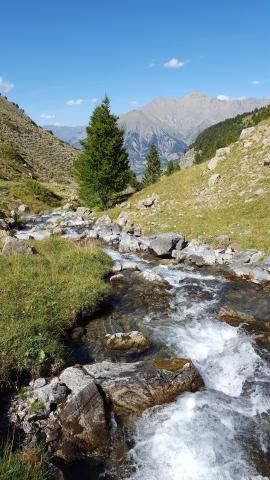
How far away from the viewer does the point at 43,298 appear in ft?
57.5

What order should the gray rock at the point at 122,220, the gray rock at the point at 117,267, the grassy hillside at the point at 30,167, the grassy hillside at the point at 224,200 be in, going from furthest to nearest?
1. the grassy hillside at the point at 30,167
2. the gray rock at the point at 122,220
3. the grassy hillside at the point at 224,200
4. the gray rock at the point at 117,267

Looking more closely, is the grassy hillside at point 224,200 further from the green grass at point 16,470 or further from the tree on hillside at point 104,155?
the green grass at point 16,470

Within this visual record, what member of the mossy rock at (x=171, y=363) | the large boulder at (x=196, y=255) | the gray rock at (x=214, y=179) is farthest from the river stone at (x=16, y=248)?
the gray rock at (x=214, y=179)

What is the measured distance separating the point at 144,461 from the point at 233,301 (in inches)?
485

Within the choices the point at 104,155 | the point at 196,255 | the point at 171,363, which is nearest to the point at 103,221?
the point at 104,155

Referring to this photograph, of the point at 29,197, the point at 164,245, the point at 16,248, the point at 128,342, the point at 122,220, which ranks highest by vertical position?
the point at 29,197

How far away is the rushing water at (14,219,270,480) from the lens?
9898mm

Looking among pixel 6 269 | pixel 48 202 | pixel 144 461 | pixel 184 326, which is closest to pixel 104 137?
pixel 48 202

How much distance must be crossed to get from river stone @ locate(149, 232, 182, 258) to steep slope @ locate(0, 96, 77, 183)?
70.5 m

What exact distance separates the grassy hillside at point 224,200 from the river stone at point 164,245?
234 centimetres

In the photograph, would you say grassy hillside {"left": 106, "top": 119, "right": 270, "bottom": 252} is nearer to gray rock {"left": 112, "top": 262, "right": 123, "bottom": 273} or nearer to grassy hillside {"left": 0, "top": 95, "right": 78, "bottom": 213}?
gray rock {"left": 112, "top": 262, "right": 123, "bottom": 273}

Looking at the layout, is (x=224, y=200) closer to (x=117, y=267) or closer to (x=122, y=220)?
(x=122, y=220)

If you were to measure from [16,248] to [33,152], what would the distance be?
372 feet

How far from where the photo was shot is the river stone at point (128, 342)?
1579 centimetres
